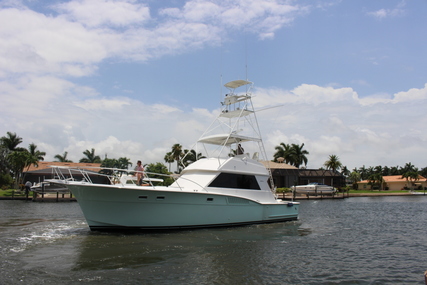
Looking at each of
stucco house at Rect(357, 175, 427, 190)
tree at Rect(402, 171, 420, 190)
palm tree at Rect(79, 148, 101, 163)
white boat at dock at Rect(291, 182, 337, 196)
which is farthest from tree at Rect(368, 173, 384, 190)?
palm tree at Rect(79, 148, 101, 163)

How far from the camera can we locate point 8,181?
4656 centimetres

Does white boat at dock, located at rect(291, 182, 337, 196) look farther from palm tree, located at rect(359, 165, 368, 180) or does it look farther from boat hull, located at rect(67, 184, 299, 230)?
palm tree, located at rect(359, 165, 368, 180)

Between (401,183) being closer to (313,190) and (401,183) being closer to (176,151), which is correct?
(313,190)

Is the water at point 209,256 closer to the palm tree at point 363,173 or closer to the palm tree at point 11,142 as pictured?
the palm tree at point 11,142

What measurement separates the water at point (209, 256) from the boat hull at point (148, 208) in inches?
16.2

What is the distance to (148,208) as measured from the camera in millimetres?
13297

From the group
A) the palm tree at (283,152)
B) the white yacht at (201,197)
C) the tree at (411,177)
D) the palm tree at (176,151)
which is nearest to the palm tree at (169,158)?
the palm tree at (176,151)

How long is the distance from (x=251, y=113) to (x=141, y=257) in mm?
10785

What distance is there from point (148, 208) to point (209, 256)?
3778 mm

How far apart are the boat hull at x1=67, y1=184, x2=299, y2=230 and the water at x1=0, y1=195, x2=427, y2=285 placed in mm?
411

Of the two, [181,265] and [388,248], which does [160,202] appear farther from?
[388,248]

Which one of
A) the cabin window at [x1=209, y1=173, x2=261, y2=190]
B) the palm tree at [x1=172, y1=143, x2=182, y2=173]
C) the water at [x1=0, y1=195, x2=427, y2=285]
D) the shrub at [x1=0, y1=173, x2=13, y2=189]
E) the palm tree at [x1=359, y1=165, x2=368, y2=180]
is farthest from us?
the palm tree at [x1=359, y1=165, x2=368, y2=180]

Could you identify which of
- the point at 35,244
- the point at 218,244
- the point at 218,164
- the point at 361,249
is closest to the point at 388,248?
the point at 361,249

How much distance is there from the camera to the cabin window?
50.8 feet
